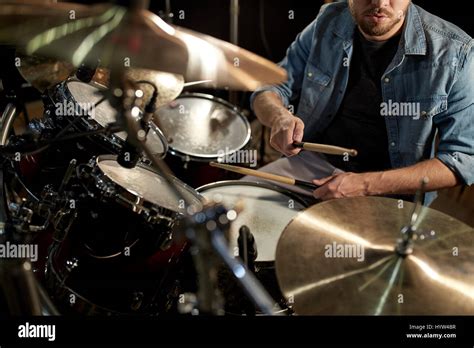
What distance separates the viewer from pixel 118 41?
0.95m

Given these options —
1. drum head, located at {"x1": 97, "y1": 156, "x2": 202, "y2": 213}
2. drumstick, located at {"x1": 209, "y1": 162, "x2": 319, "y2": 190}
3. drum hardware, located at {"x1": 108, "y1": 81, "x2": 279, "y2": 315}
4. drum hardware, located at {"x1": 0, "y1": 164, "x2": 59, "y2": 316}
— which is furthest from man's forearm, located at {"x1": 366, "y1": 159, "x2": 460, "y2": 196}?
drum hardware, located at {"x1": 0, "y1": 164, "x2": 59, "y2": 316}

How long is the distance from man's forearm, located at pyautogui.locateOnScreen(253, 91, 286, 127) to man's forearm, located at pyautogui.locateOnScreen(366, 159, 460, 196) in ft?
1.24

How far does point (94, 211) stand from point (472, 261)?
891 mm

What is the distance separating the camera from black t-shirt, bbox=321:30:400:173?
1.79 meters

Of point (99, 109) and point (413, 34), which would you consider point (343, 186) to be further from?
point (99, 109)

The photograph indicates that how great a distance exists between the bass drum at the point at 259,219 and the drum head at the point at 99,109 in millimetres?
193

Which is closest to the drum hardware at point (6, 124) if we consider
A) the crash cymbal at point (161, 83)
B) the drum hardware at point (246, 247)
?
the crash cymbal at point (161, 83)

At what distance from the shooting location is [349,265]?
1140mm

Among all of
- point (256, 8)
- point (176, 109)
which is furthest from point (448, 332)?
point (256, 8)

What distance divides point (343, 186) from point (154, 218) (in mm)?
638

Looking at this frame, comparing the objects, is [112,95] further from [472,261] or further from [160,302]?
[472,261]

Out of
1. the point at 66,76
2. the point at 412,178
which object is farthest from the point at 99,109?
the point at 412,178

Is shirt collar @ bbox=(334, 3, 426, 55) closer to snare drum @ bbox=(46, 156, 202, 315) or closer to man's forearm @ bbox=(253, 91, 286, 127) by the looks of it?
man's forearm @ bbox=(253, 91, 286, 127)

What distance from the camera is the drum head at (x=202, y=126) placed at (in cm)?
191
